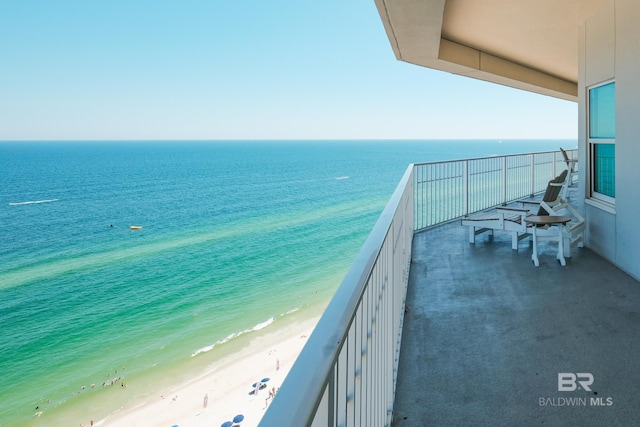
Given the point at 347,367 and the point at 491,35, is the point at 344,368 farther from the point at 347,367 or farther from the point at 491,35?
the point at 491,35

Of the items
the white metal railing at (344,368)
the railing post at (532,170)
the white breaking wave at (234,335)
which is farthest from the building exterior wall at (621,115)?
the white breaking wave at (234,335)

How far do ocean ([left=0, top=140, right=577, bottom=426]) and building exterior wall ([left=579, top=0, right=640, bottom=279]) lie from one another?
56.4ft

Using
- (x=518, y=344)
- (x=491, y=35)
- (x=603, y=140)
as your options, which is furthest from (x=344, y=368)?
(x=491, y=35)

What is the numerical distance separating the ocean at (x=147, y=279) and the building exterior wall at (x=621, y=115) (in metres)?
17.2

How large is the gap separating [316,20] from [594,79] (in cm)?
7588

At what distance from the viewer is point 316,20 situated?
73750 mm

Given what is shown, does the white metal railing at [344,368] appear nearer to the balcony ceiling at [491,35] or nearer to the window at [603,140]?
the balcony ceiling at [491,35]

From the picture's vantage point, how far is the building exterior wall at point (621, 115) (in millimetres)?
4117

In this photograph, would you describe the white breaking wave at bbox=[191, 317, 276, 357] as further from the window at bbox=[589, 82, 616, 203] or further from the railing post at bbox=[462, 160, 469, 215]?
the window at bbox=[589, 82, 616, 203]

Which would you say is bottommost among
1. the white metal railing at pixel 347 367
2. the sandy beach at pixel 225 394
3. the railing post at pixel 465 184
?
the sandy beach at pixel 225 394

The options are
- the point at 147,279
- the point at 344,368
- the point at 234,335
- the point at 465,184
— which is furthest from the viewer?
the point at 147,279

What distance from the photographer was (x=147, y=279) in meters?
29.1

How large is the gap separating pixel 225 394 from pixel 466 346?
14656 millimetres

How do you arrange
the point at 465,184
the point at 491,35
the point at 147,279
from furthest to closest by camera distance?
the point at 147,279 < the point at 465,184 < the point at 491,35
